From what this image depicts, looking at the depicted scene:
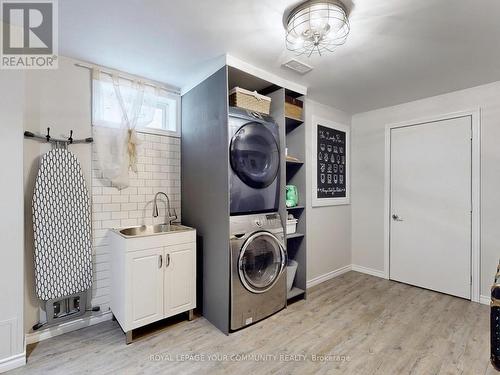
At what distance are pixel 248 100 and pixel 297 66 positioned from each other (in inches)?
22.1

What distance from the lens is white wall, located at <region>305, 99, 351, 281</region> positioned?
3.39m

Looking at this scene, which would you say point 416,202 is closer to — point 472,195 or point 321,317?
point 472,195

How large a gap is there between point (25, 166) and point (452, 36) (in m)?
3.50

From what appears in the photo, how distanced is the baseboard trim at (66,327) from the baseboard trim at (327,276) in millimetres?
2333

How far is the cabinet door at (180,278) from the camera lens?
228 centimetres

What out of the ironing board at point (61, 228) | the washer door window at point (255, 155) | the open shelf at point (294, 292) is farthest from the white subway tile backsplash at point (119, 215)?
the open shelf at point (294, 292)

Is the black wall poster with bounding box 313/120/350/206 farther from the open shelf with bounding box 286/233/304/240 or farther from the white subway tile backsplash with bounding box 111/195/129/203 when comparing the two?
the white subway tile backsplash with bounding box 111/195/129/203

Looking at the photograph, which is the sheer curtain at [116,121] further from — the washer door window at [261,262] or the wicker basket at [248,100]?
the washer door window at [261,262]

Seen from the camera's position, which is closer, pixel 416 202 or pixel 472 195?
pixel 472 195

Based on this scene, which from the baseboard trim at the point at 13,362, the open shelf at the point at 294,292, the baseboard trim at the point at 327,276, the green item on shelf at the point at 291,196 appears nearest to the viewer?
the baseboard trim at the point at 13,362

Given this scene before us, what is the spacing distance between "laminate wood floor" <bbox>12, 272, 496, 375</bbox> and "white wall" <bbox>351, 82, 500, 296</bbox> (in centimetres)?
88

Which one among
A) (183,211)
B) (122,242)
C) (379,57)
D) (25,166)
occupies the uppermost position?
(379,57)

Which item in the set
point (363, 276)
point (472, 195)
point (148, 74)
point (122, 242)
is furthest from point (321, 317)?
point (148, 74)

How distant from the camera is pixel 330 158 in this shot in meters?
3.68
